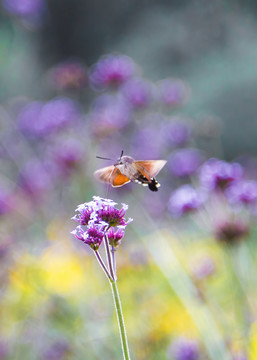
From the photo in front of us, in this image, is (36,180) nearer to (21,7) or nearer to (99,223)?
(21,7)

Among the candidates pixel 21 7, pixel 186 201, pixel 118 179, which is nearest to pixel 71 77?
pixel 21 7

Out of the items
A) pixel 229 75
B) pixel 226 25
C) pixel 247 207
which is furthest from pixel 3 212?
pixel 229 75

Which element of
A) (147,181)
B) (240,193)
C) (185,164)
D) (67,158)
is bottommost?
(147,181)

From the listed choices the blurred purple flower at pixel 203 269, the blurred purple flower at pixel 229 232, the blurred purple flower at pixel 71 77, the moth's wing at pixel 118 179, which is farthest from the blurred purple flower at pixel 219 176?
the blurred purple flower at pixel 71 77

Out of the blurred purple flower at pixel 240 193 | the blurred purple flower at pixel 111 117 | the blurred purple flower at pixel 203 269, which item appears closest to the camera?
the blurred purple flower at pixel 240 193

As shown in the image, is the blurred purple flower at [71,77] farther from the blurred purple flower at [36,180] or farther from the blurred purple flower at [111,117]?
the blurred purple flower at [36,180]

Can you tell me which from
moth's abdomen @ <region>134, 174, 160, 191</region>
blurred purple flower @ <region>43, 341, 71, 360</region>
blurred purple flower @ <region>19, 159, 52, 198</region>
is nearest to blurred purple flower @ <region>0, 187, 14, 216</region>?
blurred purple flower @ <region>19, 159, 52, 198</region>
